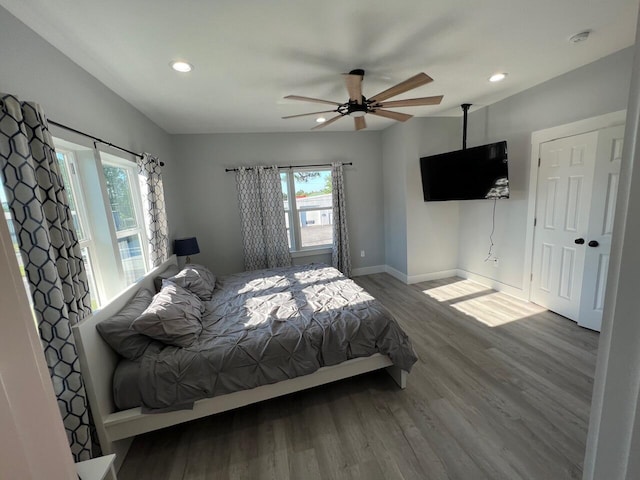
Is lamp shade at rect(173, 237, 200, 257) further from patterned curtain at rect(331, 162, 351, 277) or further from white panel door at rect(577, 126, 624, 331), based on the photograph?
white panel door at rect(577, 126, 624, 331)

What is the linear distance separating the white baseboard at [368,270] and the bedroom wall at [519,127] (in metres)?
1.31

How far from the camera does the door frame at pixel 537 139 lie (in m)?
2.43

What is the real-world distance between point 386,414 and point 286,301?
3.94ft

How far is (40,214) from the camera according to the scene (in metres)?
1.32

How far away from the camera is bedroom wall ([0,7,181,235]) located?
1.41m

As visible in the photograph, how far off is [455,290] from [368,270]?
150 cm

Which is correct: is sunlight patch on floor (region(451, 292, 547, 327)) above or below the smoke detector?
below

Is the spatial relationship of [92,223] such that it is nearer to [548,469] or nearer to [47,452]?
[47,452]

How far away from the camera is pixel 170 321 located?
73.7 inches

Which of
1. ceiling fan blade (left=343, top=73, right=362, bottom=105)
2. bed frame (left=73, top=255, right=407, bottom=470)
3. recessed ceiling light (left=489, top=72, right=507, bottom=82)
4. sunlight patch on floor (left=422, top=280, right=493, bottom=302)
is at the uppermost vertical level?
recessed ceiling light (left=489, top=72, right=507, bottom=82)

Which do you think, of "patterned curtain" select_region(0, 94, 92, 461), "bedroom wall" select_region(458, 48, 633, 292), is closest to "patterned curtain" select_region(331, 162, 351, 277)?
"bedroom wall" select_region(458, 48, 633, 292)

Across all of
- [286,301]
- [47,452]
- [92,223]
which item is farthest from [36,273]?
[286,301]

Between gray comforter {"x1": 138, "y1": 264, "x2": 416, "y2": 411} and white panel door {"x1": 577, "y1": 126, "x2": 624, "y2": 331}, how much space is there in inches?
83.2

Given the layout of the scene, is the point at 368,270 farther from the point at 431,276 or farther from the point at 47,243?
the point at 47,243
